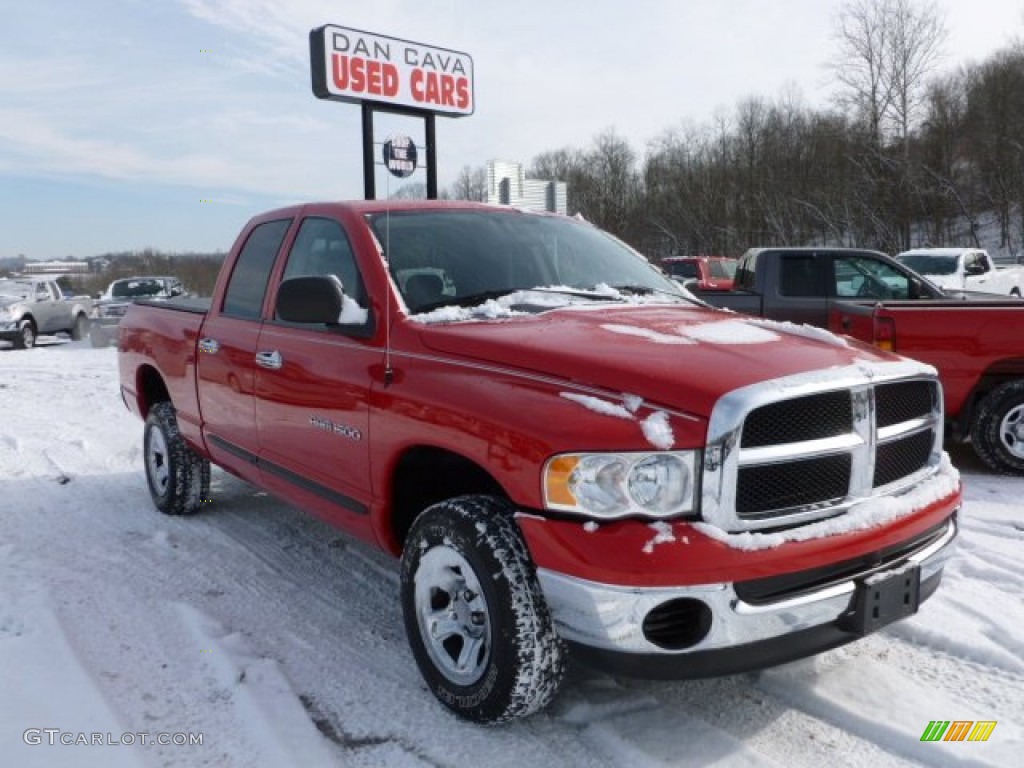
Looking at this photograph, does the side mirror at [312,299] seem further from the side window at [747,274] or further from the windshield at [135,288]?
the windshield at [135,288]

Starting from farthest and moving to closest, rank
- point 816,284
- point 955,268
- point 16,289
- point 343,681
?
point 16,289 → point 955,268 → point 816,284 → point 343,681

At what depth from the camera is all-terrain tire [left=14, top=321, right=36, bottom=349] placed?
18859 millimetres

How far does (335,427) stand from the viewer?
343cm

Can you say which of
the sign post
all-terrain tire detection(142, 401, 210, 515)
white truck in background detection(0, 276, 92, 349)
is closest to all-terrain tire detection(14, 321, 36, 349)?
white truck in background detection(0, 276, 92, 349)

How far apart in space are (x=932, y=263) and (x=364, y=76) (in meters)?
12.1

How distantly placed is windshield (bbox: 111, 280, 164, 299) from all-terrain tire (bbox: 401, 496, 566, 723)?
20.1 m

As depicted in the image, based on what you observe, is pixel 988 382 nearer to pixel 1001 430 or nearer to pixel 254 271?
pixel 1001 430

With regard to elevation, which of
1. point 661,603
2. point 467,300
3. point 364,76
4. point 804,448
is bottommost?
point 661,603

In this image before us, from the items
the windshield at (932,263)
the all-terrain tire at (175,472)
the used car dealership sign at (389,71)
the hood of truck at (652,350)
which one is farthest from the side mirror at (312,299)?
the windshield at (932,263)

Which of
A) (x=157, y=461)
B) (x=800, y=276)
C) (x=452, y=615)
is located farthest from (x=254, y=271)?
(x=800, y=276)

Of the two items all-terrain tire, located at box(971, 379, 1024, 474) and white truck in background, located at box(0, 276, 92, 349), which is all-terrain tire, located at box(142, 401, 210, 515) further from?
white truck in background, located at box(0, 276, 92, 349)

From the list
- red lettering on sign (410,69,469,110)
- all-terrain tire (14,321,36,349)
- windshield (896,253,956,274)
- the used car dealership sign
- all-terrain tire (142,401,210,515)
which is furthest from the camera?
all-terrain tire (14,321,36,349)

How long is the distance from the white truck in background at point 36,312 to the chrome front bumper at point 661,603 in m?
19.9

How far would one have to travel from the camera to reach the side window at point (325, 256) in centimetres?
354
